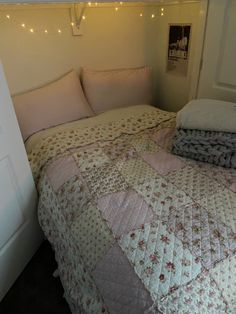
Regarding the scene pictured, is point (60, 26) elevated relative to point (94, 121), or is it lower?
elevated

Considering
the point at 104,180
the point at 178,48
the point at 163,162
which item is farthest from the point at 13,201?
the point at 178,48

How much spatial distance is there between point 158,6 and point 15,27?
1099 millimetres

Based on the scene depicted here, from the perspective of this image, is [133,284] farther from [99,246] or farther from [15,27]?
[15,27]

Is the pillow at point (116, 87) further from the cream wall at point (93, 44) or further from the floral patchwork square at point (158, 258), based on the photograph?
the floral patchwork square at point (158, 258)

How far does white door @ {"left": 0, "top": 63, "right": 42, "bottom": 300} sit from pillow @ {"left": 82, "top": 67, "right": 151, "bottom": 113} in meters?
0.73

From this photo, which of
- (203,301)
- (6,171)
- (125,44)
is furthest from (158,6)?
(203,301)

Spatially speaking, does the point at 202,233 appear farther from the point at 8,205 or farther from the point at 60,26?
the point at 60,26

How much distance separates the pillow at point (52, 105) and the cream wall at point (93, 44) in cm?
10

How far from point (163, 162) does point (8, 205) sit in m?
0.81

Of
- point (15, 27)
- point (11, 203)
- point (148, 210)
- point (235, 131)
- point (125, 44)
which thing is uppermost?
point (15, 27)

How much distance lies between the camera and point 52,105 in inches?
60.4

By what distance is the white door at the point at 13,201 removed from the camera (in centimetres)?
108

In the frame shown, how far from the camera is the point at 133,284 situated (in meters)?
0.73

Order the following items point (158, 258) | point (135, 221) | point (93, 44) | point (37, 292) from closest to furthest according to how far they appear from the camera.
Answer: point (158, 258), point (135, 221), point (37, 292), point (93, 44)
